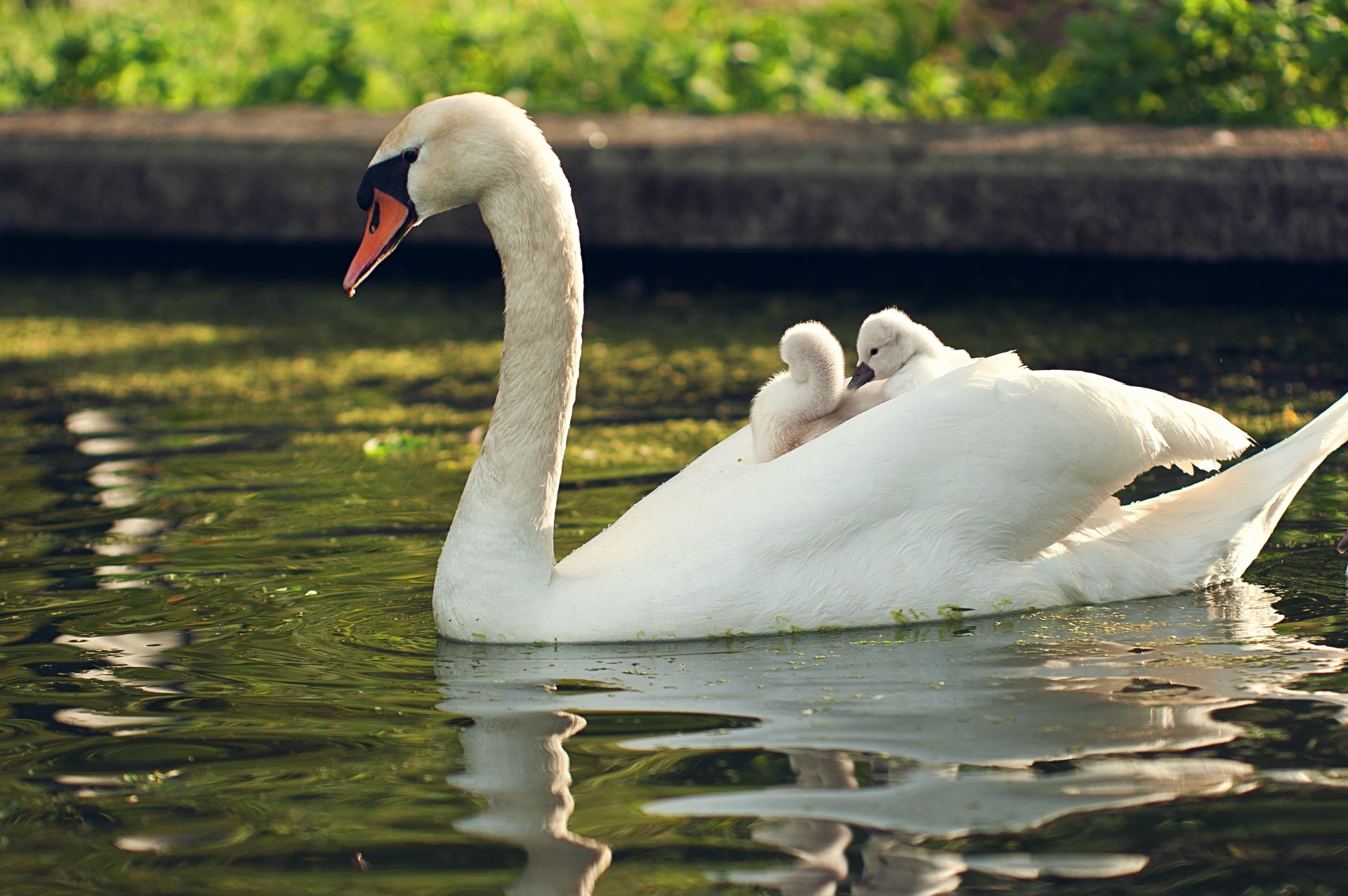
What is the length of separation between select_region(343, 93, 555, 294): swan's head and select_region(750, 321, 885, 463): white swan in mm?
713

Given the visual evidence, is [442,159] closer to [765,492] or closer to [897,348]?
[765,492]

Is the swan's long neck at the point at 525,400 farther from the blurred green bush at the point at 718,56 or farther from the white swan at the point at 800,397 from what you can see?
the blurred green bush at the point at 718,56

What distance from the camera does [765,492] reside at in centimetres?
386

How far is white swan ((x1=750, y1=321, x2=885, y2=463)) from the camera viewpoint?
166 inches

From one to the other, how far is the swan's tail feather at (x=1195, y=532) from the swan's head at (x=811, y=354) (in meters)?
0.63

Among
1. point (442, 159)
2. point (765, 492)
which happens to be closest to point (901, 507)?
point (765, 492)

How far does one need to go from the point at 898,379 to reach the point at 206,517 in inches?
75.1

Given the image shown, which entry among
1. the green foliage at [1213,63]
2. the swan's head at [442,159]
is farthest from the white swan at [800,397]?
the green foliage at [1213,63]

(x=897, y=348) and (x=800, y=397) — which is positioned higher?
(x=897, y=348)

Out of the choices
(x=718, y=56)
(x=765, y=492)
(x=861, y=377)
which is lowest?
(x=765, y=492)

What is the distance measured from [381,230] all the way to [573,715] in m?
1.18

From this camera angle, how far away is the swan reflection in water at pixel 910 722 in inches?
106

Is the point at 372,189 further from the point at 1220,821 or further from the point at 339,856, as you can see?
the point at 1220,821

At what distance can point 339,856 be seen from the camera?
2742 mm
